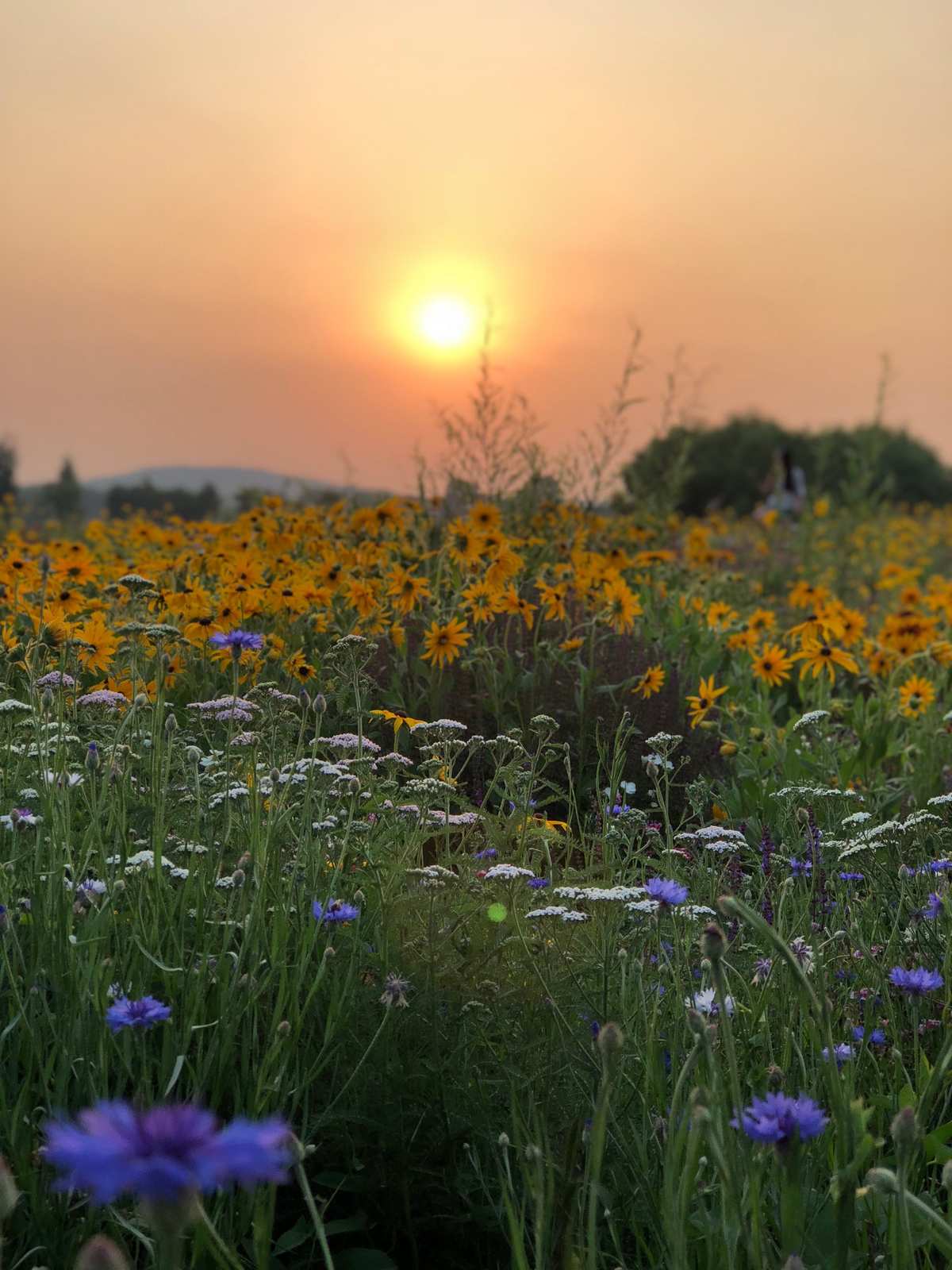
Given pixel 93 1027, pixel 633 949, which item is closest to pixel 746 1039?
pixel 633 949

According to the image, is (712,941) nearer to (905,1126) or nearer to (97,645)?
(905,1126)

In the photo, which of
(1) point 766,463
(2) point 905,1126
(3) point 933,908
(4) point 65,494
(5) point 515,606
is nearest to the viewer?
(2) point 905,1126

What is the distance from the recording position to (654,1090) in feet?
6.46

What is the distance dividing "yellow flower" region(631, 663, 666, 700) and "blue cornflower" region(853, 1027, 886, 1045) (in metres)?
2.18

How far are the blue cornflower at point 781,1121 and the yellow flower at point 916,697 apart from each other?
437 centimetres

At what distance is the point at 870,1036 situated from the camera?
234cm

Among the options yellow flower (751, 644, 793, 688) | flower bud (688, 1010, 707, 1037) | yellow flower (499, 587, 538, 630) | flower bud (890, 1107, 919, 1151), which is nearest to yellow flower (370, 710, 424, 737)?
yellow flower (499, 587, 538, 630)

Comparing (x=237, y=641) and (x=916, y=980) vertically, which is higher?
(x=237, y=641)

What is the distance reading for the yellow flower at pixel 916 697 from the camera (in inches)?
218

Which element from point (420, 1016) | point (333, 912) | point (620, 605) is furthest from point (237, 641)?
point (620, 605)

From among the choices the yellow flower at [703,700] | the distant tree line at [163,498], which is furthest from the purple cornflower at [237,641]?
the distant tree line at [163,498]

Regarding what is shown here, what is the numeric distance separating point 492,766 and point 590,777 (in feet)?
1.21

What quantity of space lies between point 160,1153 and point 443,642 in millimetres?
3854

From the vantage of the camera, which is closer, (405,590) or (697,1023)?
(697,1023)
